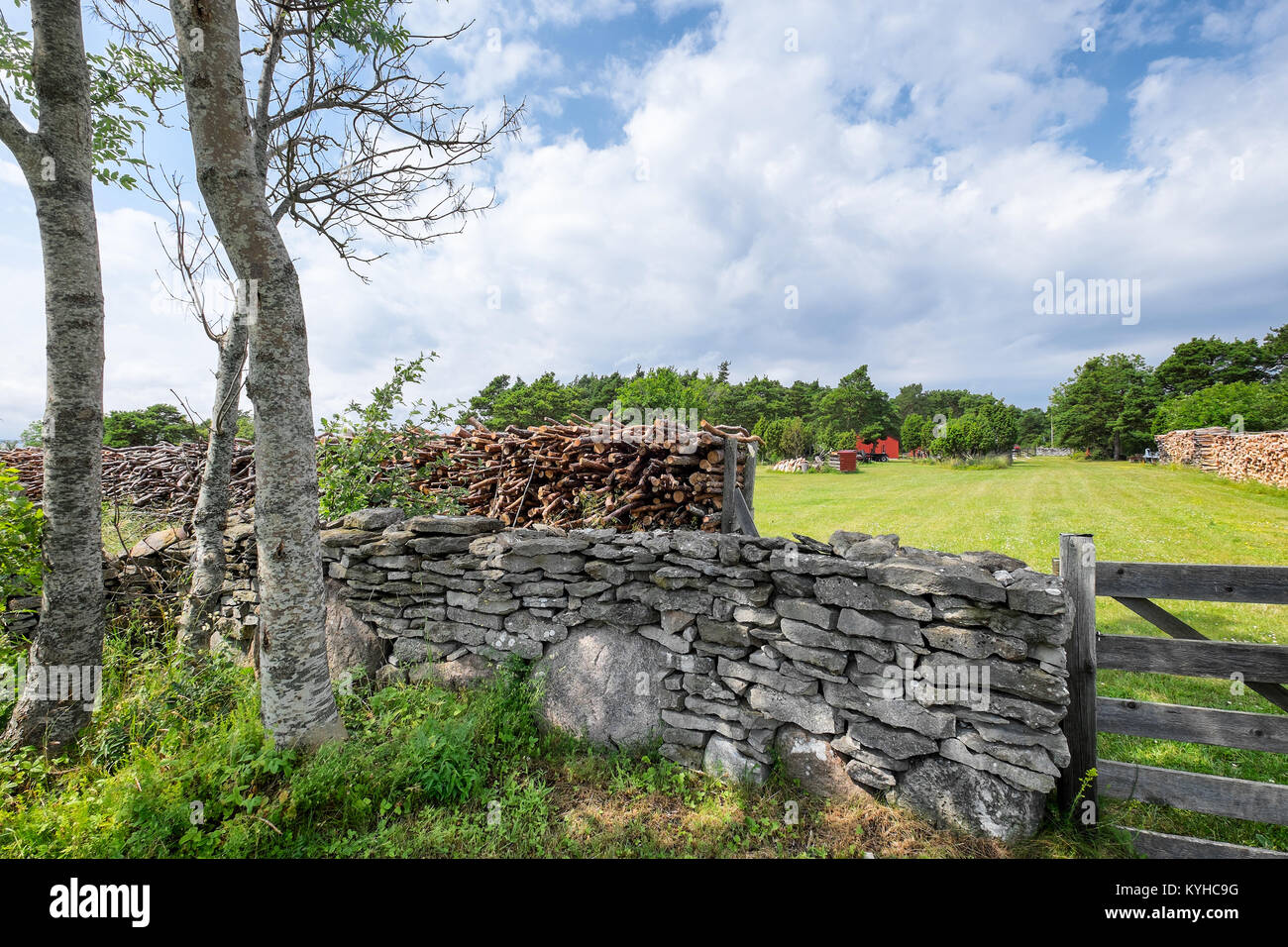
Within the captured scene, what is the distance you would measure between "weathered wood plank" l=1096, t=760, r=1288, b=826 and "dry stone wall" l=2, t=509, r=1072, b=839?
0.60m

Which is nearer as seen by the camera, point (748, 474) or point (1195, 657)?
point (1195, 657)

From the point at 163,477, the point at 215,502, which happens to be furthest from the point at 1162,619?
the point at 163,477

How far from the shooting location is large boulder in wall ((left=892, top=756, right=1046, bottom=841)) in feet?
8.68

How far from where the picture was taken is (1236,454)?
55.5 feet

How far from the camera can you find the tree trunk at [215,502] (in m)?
3.93

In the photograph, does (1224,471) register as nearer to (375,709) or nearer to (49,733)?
(375,709)

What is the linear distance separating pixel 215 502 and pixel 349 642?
172 cm

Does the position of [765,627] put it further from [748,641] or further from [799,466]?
[799,466]

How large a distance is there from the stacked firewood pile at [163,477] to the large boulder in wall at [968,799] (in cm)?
876

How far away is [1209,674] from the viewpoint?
2.63 meters

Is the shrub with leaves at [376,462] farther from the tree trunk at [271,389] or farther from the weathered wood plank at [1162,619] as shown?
the weathered wood plank at [1162,619]

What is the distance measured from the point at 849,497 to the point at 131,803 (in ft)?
49.3

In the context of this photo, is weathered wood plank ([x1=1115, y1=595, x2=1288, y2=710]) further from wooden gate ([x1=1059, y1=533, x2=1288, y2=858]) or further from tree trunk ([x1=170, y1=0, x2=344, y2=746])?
tree trunk ([x1=170, y1=0, x2=344, y2=746])

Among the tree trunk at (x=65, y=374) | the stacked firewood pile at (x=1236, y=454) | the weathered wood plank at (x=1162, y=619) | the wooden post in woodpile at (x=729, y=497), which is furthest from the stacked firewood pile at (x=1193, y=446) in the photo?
the tree trunk at (x=65, y=374)
